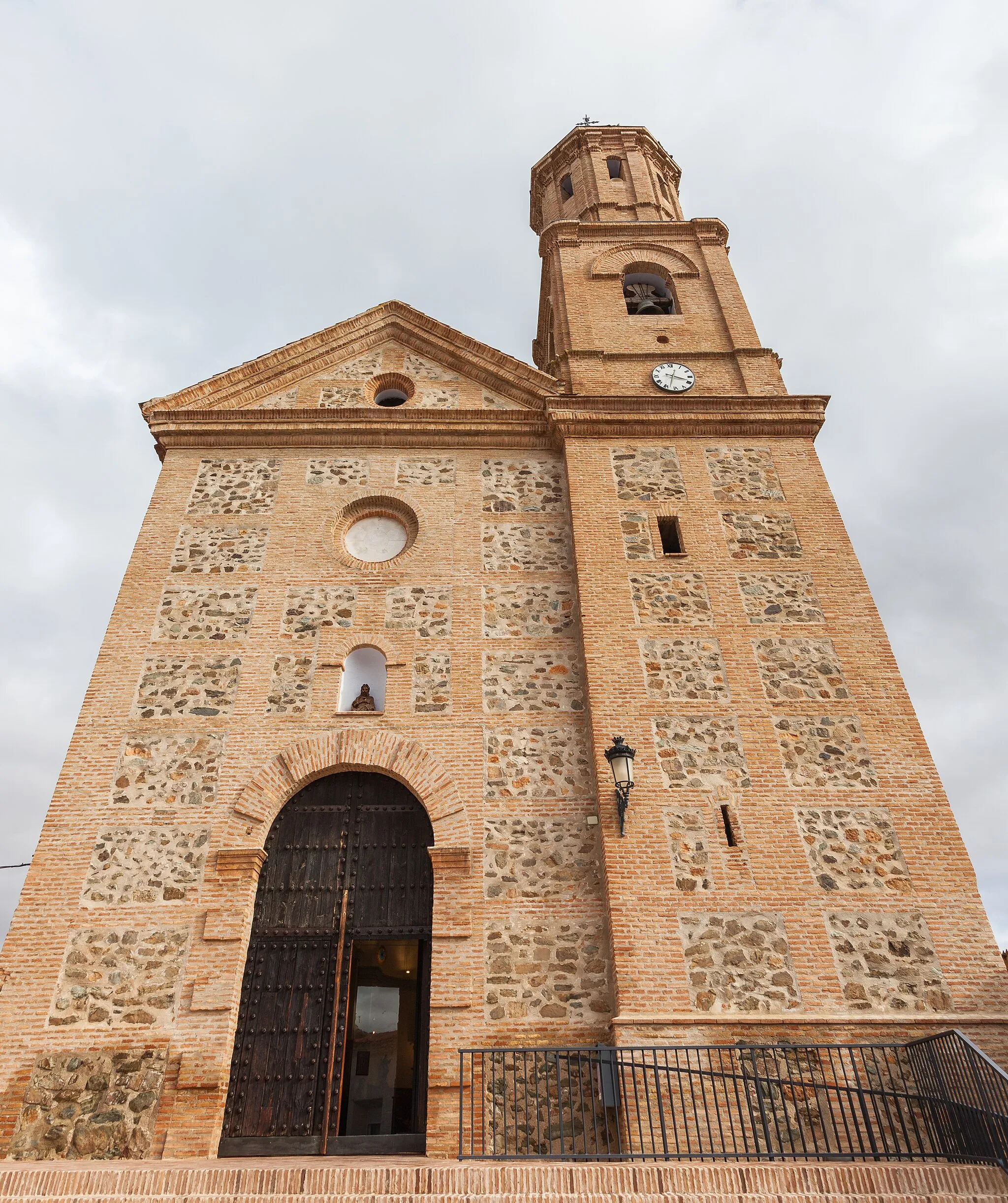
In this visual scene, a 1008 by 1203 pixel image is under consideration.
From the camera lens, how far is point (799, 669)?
9.28 meters

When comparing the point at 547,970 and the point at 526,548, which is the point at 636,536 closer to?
the point at 526,548

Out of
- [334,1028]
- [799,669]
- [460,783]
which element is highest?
[799,669]

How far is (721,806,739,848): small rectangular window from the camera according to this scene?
26.4 ft

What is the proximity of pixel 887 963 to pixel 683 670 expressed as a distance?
140 inches

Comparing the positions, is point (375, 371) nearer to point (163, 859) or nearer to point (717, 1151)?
point (163, 859)

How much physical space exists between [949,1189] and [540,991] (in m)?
3.58

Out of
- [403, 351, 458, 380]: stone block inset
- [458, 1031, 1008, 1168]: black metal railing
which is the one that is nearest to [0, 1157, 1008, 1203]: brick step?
[458, 1031, 1008, 1168]: black metal railing

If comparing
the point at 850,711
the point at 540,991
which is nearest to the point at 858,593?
the point at 850,711

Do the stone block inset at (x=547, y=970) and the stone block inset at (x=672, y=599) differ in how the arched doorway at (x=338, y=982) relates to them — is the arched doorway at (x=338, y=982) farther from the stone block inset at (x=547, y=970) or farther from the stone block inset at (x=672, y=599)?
the stone block inset at (x=672, y=599)

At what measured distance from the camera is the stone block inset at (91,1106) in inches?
268

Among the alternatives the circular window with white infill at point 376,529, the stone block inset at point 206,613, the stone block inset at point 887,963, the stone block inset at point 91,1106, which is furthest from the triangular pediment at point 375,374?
the stone block inset at point 91,1106

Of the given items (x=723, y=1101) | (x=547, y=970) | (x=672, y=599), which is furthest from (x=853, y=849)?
(x=672, y=599)

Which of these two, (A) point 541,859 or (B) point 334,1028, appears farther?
(A) point 541,859

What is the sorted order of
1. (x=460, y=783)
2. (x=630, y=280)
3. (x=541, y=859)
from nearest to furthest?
(x=541, y=859), (x=460, y=783), (x=630, y=280)
